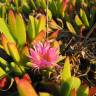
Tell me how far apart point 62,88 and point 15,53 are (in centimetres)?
35

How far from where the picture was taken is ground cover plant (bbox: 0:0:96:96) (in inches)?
50.8

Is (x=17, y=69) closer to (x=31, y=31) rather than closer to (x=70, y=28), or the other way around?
(x=31, y=31)

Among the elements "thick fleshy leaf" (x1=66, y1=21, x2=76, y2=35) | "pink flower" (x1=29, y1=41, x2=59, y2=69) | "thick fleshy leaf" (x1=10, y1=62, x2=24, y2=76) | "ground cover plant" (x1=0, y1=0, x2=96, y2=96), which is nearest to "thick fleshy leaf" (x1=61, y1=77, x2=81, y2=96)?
"ground cover plant" (x1=0, y1=0, x2=96, y2=96)

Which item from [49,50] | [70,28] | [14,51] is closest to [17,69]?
[14,51]

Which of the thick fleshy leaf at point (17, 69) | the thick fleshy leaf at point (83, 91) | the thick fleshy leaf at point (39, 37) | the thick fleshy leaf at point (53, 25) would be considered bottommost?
the thick fleshy leaf at point (83, 91)

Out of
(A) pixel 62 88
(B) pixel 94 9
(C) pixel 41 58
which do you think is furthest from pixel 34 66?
(B) pixel 94 9

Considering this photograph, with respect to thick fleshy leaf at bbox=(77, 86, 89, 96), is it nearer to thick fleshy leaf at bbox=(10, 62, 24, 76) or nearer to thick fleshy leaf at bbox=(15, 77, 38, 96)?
thick fleshy leaf at bbox=(15, 77, 38, 96)

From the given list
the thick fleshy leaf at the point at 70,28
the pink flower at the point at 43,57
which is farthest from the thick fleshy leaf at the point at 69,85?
the thick fleshy leaf at the point at 70,28

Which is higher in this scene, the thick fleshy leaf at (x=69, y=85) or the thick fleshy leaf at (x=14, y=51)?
the thick fleshy leaf at (x=14, y=51)

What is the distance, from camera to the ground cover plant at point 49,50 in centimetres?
129

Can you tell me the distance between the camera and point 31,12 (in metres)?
2.27

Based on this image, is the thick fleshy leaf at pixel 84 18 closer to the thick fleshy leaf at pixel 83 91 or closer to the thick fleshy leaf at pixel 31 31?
the thick fleshy leaf at pixel 31 31

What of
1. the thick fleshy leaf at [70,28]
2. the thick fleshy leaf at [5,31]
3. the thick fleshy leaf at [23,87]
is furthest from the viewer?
the thick fleshy leaf at [70,28]

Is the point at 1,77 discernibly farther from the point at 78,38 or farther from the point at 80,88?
the point at 78,38
